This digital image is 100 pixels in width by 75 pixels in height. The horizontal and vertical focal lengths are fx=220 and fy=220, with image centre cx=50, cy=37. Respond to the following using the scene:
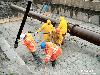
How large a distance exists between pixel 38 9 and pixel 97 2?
7533 millimetres

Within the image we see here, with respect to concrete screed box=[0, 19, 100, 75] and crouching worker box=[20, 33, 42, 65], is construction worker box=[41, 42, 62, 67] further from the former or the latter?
crouching worker box=[20, 33, 42, 65]

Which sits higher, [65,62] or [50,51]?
[50,51]

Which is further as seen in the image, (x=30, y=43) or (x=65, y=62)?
(x=65, y=62)

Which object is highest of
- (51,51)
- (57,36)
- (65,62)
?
(51,51)

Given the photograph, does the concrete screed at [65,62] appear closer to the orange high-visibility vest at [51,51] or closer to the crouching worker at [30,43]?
the crouching worker at [30,43]

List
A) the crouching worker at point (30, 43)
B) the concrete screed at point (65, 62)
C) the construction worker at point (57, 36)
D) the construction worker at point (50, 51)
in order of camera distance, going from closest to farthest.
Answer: the concrete screed at point (65, 62), the construction worker at point (50, 51), the crouching worker at point (30, 43), the construction worker at point (57, 36)

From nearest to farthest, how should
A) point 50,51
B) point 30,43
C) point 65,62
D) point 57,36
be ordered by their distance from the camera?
point 50,51, point 30,43, point 65,62, point 57,36

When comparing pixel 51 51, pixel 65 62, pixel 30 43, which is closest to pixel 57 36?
pixel 65 62

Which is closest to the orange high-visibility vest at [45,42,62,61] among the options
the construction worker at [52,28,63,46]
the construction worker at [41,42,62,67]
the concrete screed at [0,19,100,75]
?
the construction worker at [41,42,62,67]

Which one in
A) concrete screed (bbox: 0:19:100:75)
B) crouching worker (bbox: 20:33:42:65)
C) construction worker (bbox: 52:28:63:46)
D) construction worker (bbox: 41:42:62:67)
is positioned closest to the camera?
concrete screed (bbox: 0:19:100:75)

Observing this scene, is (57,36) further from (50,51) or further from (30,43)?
(50,51)

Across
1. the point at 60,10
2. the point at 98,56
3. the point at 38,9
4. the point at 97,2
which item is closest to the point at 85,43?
the point at 98,56

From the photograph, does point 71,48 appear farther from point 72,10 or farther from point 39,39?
point 72,10

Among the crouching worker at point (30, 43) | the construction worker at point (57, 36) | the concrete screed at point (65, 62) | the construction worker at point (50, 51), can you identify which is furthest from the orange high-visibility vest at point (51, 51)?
the construction worker at point (57, 36)
